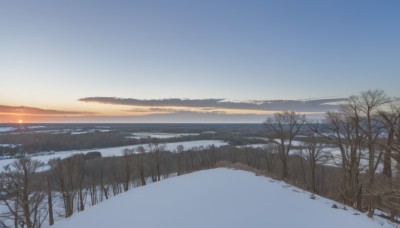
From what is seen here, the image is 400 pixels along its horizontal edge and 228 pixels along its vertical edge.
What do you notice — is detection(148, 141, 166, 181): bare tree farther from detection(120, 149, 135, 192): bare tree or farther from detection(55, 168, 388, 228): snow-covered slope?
detection(55, 168, 388, 228): snow-covered slope

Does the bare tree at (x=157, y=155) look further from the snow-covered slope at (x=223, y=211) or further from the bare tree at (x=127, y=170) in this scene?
the snow-covered slope at (x=223, y=211)

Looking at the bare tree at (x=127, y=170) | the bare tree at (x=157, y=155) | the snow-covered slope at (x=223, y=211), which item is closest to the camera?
the snow-covered slope at (x=223, y=211)

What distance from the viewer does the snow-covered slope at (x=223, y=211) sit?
30.7 ft

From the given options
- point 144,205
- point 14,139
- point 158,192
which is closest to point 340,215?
point 144,205

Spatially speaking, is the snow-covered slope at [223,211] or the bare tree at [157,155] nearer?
the snow-covered slope at [223,211]

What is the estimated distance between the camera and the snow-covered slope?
368 inches

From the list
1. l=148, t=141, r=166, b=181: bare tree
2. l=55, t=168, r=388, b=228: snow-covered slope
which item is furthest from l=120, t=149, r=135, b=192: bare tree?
l=55, t=168, r=388, b=228: snow-covered slope

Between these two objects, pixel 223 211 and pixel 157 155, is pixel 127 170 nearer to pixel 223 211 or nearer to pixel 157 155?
pixel 157 155

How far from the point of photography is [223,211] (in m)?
10.6

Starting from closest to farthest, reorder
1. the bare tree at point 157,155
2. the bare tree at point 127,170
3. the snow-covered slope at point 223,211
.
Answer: the snow-covered slope at point 223,211, the bare tree at point 127,170, the bare tree at point 157,155

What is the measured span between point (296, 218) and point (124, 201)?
27.1 ft

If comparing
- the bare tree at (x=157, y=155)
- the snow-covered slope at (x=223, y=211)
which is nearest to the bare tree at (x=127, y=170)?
the bare tree at (x=157, y=155)

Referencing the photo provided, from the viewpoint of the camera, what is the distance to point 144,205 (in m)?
12.6

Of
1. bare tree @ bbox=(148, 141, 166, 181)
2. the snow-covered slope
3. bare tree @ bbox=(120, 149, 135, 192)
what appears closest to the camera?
the snow-covered slope
